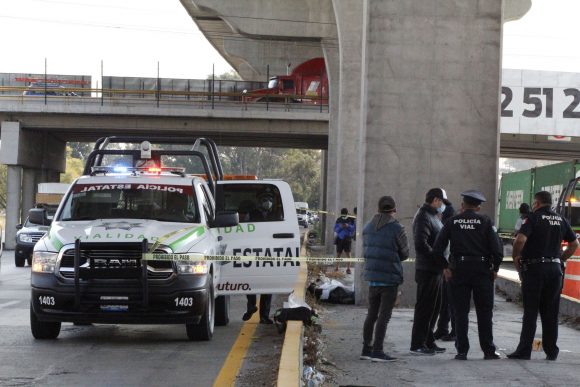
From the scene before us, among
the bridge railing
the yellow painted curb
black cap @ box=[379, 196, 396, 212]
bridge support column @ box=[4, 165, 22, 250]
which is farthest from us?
bridge support column @ box=[4, 165, 22, 250]

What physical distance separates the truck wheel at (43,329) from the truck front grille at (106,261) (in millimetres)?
936

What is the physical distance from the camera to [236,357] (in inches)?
467

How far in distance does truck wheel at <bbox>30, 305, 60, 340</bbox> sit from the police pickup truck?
0.05 feet

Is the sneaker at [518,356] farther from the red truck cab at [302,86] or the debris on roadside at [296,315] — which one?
the red truck cab at [302,86]

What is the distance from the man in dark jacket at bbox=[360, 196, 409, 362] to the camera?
36.9ft

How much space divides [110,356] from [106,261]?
3.63 ft

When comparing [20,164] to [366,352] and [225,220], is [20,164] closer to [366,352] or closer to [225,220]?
[225,220]

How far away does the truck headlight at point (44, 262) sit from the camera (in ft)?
40.4

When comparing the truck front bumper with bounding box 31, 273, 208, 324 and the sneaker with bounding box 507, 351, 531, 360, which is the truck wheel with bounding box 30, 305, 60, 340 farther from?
the sneaker with bounding box 507, 351, 531, 360

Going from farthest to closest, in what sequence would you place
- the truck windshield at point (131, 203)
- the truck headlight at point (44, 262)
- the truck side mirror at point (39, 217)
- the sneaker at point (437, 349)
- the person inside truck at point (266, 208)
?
the truck side mirror at point (39, 217) → the person inside truck at point (266, 208) → the truck windshield at point (131, 203) → the truck headlight at point (44, 262) → the sneaker at point (437, 349)

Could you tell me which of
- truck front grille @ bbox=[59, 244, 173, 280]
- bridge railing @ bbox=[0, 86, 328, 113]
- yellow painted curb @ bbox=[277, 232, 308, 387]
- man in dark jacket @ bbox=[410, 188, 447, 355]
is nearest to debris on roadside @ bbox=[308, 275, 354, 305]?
yellow painted curb @ bbox=[277, 232, 308, 387]

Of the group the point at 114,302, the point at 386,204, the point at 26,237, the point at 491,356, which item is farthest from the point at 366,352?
the point at 26,237

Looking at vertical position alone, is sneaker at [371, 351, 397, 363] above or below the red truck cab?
below

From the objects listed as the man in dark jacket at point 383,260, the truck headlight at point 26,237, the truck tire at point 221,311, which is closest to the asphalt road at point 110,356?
the truck tire at point 221,311
